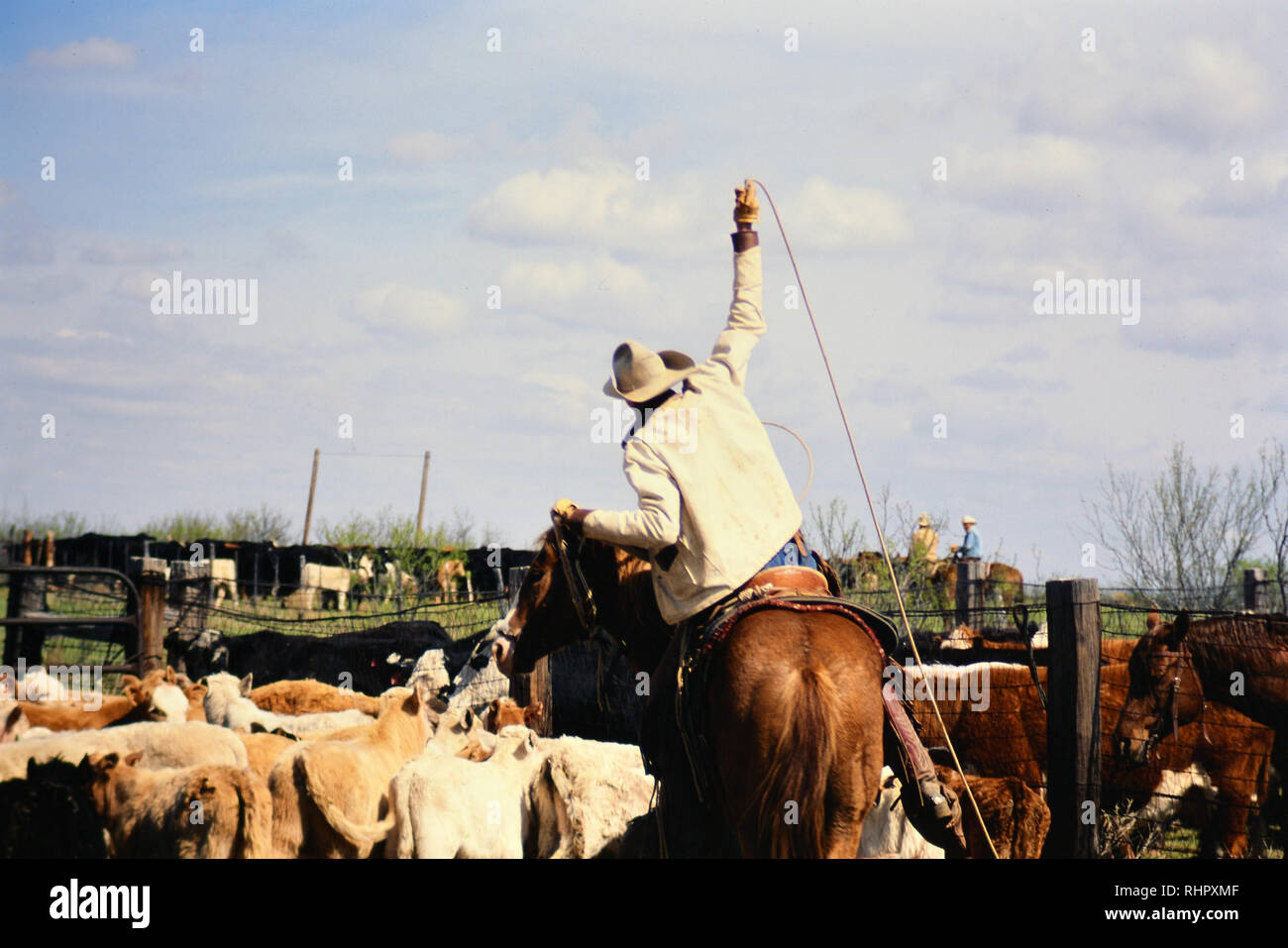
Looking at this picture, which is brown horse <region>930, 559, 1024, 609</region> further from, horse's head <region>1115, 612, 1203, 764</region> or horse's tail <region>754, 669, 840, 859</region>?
horse's tail <region>754, 669, 840, 859</region>

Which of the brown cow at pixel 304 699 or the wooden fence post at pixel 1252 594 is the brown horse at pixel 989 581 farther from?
the brown cow at pixel 304 699

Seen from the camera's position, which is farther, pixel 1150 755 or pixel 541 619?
pixel 1150 755

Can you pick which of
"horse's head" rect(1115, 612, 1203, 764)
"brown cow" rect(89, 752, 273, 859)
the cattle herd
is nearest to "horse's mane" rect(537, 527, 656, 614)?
the cattle herd

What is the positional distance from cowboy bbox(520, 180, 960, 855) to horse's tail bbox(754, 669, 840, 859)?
554 millimetres

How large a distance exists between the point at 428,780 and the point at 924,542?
11903 millimetres

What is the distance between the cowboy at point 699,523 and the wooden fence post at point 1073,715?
168 cm

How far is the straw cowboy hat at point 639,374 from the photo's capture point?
5.00 metres

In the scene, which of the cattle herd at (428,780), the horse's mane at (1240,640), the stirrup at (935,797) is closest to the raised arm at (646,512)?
the cattle herd at (428,780)

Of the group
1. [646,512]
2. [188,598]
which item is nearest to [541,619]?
[646,512]

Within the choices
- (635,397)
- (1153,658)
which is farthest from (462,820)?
(1153,658)

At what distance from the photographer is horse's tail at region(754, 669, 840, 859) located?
409 centimetres

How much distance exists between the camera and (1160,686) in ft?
26.0

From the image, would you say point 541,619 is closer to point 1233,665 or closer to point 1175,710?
point 1175,710
